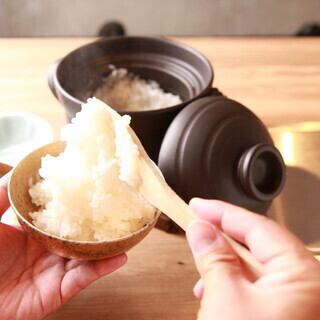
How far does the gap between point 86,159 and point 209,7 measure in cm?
136

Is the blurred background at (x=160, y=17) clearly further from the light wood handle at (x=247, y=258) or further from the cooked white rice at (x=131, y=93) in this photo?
the light wood handle at (x=247, y=258)

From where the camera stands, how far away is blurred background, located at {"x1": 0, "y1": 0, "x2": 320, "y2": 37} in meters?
1.91

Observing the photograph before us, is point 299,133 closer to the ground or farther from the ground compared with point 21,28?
farther from the ground

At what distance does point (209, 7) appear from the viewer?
1.92 meters

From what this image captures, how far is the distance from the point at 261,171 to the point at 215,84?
515 mm

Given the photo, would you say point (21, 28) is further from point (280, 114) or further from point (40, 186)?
point (40, 186)

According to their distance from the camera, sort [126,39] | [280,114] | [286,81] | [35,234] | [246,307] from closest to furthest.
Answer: [246,307] < [35,234] < [126,39] < [280,114] < [286,81]

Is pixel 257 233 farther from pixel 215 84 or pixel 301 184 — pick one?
pixel 215 84

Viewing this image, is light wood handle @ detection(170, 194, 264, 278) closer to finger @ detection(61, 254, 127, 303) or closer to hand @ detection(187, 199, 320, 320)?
hand @ detection(187, 199, 320, 320)

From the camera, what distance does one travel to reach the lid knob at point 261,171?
854 mm

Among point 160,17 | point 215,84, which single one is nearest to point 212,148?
point 215,84

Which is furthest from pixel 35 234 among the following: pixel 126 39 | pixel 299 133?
pixel 299 133

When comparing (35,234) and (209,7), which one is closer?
(35,234)

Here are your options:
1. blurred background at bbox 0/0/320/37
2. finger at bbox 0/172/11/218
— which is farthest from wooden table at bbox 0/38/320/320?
blurred background at bbox 0/0/320/37
